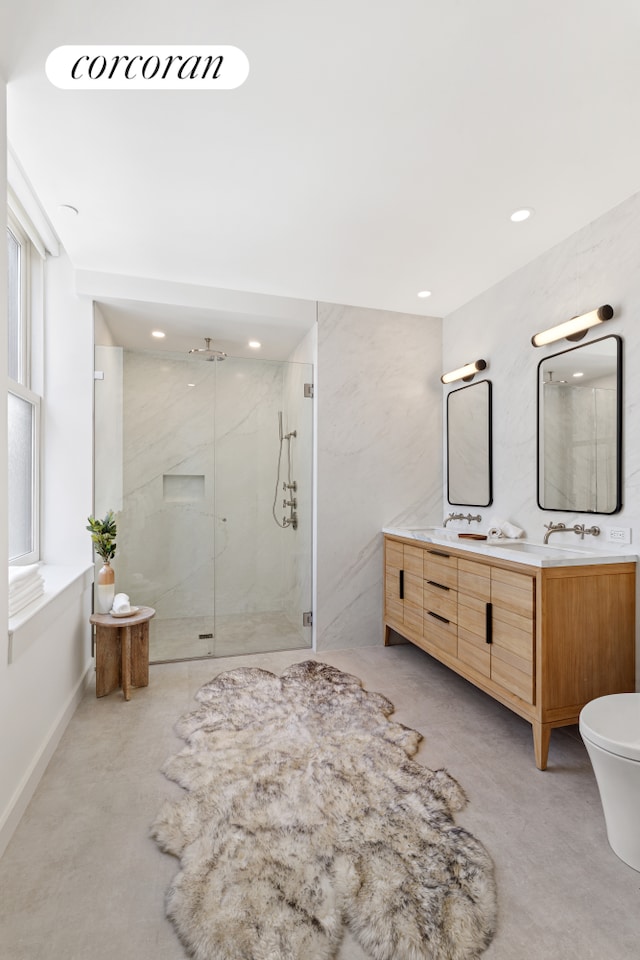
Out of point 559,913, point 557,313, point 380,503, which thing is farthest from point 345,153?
point 559,913


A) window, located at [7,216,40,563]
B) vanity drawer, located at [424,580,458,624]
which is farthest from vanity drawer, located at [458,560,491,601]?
window, located at [7,216,40,563]

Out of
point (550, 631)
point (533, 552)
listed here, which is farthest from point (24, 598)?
point (533, 552)

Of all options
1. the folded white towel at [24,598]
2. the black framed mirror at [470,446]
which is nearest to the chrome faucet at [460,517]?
the black framed mirror at [470,446]

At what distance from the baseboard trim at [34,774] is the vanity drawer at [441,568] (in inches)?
82.0

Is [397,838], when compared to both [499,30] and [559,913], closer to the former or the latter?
[559,913]

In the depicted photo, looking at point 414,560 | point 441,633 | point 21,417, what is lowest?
point 441,633

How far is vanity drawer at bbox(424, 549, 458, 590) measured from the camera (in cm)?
262

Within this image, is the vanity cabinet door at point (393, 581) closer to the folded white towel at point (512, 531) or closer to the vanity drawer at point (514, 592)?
the folded white towel at point (512, 531)

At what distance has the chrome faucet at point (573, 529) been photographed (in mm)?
2310

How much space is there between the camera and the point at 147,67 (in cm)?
153

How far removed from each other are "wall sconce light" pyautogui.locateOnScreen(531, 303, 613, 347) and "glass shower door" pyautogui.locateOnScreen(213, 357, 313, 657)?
162 cm

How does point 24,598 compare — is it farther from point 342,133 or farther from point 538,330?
point 538,330

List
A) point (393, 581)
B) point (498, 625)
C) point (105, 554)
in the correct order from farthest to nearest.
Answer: point (393, 581), point (105, 554), point (498, 625)

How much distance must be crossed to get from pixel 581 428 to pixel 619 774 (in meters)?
1.57
